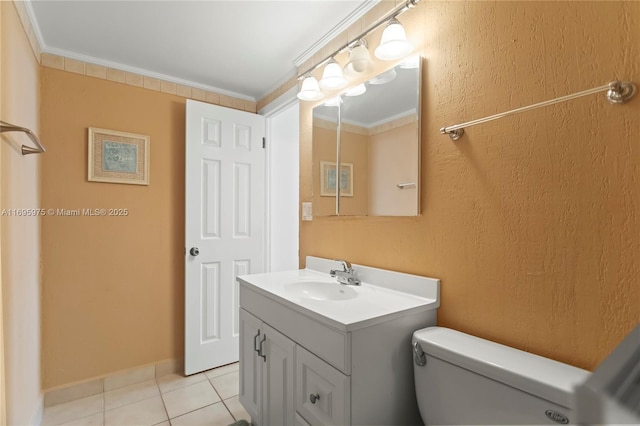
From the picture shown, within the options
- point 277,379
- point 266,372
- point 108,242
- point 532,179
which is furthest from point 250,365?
point 532,179

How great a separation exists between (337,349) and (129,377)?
6.33 ft

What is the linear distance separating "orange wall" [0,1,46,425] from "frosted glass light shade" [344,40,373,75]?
4.69 ft

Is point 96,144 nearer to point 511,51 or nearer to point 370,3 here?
point 370,3

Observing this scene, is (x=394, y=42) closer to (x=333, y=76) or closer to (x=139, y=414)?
(x=333, y=76)

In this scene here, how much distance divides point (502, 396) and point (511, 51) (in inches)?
41.6

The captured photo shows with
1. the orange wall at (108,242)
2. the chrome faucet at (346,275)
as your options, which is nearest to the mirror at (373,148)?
the chrome faucet at (346,275)

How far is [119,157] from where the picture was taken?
7.06ft

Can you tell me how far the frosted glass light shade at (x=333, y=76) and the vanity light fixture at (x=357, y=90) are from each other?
68 mm

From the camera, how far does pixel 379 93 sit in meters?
1.52

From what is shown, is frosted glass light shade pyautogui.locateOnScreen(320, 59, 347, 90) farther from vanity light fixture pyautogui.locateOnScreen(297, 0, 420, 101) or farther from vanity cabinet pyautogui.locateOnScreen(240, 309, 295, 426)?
vanity cabinet pyautogui.locateOnScreen(240, 309, 295, 426)

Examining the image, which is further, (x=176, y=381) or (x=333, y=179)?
(x=176, y=381)

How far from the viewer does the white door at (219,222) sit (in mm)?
2305

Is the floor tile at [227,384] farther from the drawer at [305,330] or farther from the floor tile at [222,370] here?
the drawer at [305,330]

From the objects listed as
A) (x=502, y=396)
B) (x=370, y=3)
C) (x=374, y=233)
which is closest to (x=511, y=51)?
(x=370, y=3)
